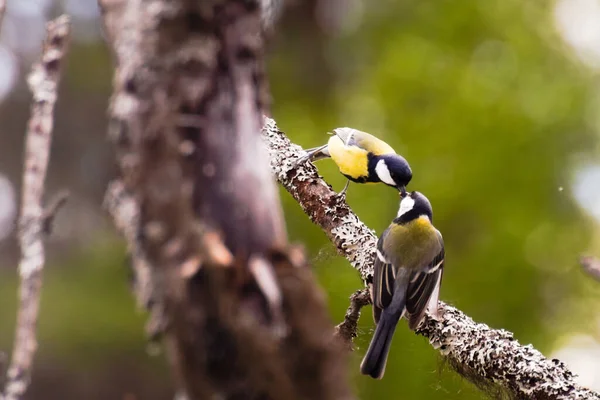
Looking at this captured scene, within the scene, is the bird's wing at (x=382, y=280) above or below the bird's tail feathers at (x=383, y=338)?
above

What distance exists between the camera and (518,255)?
7.75 ft

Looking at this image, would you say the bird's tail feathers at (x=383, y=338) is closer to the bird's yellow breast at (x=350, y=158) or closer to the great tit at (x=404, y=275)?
the great tit at (x=404, y=275)

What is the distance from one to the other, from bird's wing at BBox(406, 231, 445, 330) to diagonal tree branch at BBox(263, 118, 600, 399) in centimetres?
2

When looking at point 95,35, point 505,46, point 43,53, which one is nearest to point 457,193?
point 505,46

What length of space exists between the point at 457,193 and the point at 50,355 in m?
1.45

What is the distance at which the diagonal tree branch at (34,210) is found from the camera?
0.46 meters

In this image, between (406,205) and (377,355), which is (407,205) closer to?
(406,205)

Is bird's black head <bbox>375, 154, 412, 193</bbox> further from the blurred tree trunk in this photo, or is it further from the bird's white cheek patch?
the blurred tree trunk

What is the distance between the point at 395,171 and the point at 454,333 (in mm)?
318

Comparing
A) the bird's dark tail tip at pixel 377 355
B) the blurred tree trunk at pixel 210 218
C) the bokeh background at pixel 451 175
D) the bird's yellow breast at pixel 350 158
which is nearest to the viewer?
the blurred tree trunk at pixel 210 218

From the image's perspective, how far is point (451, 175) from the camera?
231 cm

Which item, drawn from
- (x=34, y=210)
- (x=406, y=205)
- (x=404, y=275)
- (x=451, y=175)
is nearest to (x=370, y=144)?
(x=406, y=205)

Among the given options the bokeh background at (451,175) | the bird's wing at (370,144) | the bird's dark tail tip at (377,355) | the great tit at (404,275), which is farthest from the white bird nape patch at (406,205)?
the bokeh background at (451,175)

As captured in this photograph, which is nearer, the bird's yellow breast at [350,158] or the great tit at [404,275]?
the great tit at [404,275]
